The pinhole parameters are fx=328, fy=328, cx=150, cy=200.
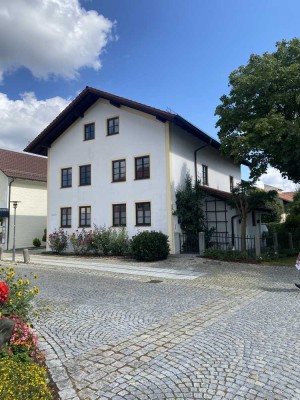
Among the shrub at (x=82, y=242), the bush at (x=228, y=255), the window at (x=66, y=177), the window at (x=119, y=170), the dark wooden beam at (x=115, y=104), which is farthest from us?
the window at (x=66, y=177)

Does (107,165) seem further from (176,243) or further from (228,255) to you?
(228,255)

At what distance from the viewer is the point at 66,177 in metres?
22.9

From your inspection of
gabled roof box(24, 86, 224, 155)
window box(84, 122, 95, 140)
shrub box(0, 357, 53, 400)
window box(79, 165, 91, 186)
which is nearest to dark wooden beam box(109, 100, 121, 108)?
gabled roof box(24, 86, 224, 155)

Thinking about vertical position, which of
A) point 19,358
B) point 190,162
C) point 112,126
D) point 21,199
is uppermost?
point 112,126

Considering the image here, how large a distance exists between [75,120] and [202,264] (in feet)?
45.6

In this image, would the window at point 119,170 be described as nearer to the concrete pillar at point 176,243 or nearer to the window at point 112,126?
the window at point 112,126

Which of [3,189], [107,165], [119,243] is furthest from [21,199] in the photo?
[119,243]

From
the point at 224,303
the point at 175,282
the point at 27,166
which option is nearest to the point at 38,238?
the point at 27,166

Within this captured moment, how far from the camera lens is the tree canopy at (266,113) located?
45.6 feet

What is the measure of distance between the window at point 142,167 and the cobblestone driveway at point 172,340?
1021 centimetres

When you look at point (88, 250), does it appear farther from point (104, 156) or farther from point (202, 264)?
point (202, 264)

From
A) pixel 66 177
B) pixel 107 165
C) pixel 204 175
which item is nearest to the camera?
pixel 107 165

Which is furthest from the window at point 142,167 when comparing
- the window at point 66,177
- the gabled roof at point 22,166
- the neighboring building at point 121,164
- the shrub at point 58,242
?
the gabled roof at point 22,166

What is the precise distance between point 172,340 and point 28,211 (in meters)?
25.8
